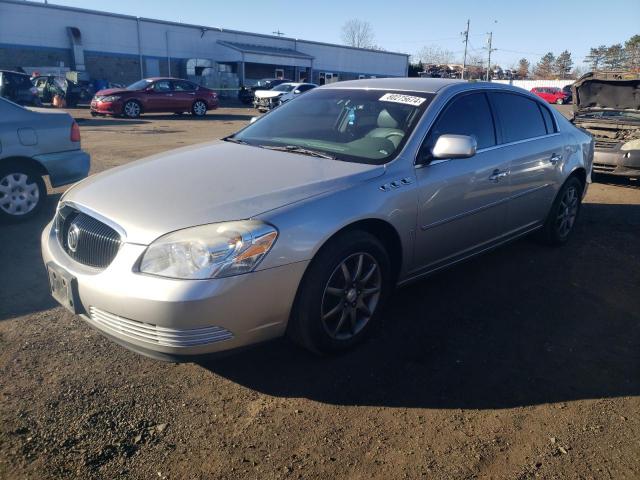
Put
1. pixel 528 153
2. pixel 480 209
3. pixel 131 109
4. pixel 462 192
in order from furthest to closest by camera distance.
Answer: pixel 131 109
pixel 528 153
pixel 480 209
pixel 462 192

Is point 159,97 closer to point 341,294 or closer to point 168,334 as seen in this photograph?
point 341,294

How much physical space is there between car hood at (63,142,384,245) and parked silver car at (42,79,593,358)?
12 millimetres

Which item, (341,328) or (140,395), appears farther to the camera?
(341,328)

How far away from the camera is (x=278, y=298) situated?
267 centimetres

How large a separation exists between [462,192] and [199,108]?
19759 millimetres

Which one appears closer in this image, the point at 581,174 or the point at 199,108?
the point at 581,174

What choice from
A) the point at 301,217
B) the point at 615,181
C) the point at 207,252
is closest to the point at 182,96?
the point at 615,181

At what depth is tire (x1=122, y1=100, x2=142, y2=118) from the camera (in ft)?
63.9

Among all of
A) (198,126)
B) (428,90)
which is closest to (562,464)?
(428,90)

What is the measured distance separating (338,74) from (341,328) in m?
52.6

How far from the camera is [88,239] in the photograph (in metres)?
2.83

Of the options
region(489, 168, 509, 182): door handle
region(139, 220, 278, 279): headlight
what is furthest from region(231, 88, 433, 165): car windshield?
region(139, 220, 278, 279): headlight

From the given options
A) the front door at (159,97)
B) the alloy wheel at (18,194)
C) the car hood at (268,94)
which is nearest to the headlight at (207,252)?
the alloy wheel at (18,194)

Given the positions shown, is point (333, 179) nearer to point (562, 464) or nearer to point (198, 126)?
point (562, 464)
